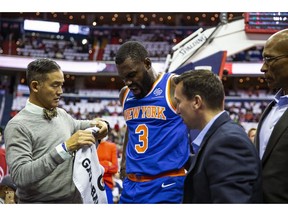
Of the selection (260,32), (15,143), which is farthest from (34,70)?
(260,32)

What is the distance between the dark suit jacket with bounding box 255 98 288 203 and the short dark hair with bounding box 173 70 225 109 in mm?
345

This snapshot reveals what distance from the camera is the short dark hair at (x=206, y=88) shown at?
2082mm

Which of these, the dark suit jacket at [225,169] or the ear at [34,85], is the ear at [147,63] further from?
the dark suit jacket at [225,169]

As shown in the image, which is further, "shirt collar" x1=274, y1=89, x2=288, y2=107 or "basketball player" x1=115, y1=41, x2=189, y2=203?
"basketball player" x1=115, y1=41, x2=189, y2=203

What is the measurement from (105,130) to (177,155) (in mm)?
559

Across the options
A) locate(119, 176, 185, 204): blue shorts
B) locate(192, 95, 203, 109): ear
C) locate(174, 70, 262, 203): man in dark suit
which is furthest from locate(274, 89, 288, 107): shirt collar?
locate(119, 176, 185, 204): blue shorts

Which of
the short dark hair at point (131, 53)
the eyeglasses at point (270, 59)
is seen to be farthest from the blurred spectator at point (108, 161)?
the eyeglasses at point (270, 59)

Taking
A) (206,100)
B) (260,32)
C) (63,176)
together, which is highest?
(260,32)

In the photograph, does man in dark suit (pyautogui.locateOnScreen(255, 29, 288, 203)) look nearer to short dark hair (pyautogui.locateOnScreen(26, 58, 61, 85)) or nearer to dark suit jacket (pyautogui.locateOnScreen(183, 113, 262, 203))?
dark suit jacket (pyautogui.locateOnScreen(183, 113, 262, 203))

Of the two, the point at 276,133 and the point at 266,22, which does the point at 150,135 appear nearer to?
the point at 276,133

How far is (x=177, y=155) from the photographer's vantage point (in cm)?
311

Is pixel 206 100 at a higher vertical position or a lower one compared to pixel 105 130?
higher

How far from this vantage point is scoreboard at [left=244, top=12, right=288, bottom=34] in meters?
8.81

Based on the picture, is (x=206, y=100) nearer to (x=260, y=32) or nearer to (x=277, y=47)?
(x=277, y=47)
